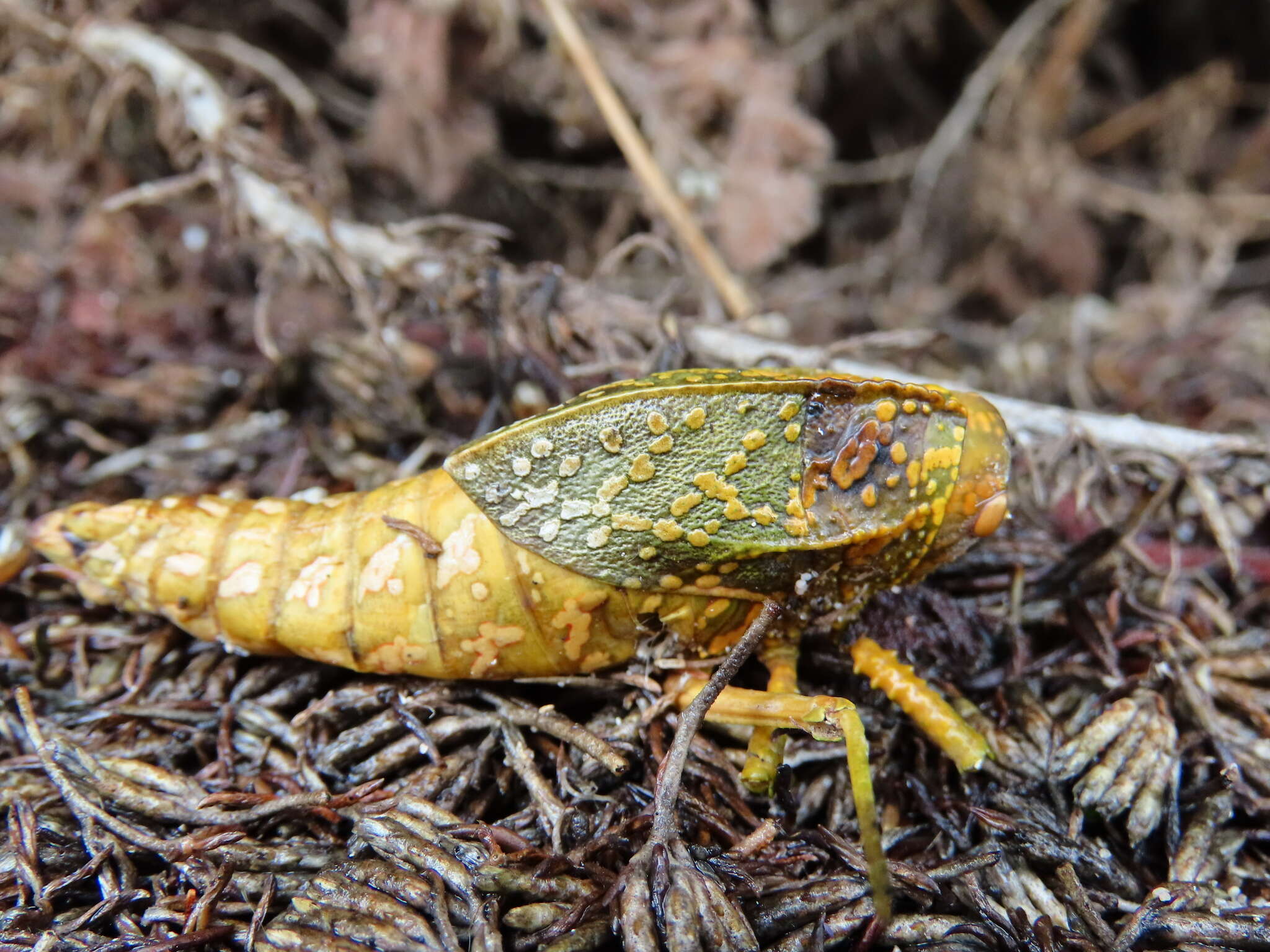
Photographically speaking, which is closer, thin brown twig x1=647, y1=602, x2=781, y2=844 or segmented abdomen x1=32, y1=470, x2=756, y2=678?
thin brown twig x1=647, y1=602, x2=781, y2=844

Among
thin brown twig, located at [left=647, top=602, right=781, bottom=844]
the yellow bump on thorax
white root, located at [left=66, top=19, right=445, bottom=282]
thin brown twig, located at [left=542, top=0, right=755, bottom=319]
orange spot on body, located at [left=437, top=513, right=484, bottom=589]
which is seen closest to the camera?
thin brown twig, located at [left=647, top=602, right=781, bottom=844]

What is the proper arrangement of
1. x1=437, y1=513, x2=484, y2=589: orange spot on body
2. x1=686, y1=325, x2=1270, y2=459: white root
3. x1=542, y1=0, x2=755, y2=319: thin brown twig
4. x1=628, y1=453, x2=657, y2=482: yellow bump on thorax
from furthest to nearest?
x1=542, y1=0, x2=755, y2=319: thin brown twig → x1=686, y1=325, x2=1270, y2=459: white root → x1=437, y1=513, x2=484, y2=589: orange spot on body → x1=628, y1=453, x2=657, y2=482: yellow bump on thorax

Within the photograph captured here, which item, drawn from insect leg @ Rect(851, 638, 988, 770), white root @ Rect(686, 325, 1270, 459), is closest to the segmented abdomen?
insect leg @ Rect(851, 638, 988, 770)

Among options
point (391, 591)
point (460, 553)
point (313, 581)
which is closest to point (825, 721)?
point (460, 553)

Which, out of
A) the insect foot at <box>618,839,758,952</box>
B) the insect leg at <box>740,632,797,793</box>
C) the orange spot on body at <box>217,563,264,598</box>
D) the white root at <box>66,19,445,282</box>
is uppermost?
the white root at <box>66,19,445,282</box>

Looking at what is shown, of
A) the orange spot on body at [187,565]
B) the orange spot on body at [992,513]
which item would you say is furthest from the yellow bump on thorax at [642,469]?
the orange spot on body at [187,565]

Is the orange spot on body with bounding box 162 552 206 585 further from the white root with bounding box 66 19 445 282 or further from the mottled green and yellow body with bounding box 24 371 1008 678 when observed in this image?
the white root with bounding box 66 19 445 282

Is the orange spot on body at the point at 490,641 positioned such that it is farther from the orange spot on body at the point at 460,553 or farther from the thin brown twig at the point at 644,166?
the thin brown twig at the point at 644,166
